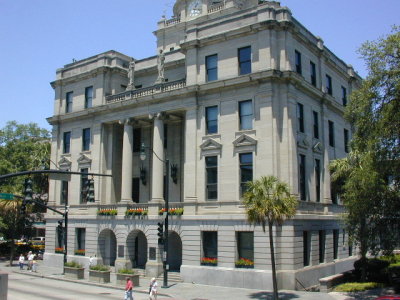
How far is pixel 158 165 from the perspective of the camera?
130 feet

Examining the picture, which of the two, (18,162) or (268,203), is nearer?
(268,203)

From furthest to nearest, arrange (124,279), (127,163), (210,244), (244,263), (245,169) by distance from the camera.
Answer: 1. (127,163)
2. (210,244)
3. (245,169)
4. (124,279)
5. (244,263)

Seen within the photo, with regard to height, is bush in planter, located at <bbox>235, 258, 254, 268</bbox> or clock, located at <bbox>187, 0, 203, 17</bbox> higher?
clock, located at <bbox>187, 0, 203, 17</bbox>

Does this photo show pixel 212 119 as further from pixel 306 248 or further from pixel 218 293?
pixel 218 293

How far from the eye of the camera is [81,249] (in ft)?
149

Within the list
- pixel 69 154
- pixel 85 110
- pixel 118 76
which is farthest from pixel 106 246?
pixel 118 76

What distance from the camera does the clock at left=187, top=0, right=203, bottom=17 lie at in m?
54.2

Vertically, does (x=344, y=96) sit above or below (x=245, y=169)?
above

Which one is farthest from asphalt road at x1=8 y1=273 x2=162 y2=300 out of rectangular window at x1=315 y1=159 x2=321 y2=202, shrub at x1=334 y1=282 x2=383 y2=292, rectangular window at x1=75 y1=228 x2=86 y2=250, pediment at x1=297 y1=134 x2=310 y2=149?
rectangular window at x1=315 y1=159 x2=321 y2=202

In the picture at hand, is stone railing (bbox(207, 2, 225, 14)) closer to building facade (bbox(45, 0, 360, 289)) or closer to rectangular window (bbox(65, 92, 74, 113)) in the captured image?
building facade (bbox(45, 0, 360, 289))

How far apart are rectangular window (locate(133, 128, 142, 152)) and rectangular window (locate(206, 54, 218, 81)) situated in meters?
11.6

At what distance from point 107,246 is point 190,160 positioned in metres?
13.6

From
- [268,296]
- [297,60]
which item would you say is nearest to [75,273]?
[268,296]

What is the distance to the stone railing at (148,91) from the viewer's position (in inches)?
1560
